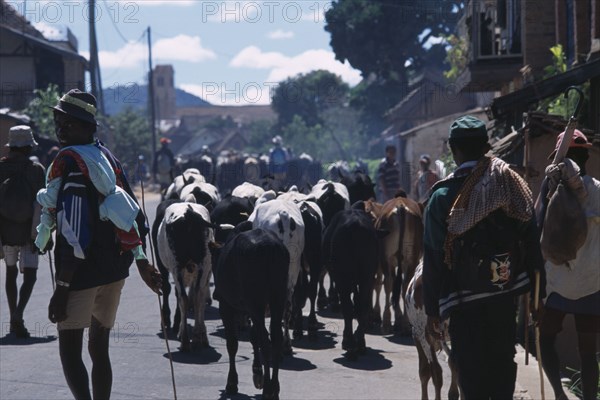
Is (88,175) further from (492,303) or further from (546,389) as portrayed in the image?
(546,389)

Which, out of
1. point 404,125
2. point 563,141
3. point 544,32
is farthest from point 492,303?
point 404,125

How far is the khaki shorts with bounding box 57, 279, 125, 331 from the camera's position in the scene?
6.78 m

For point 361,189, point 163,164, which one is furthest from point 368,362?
point 163,164

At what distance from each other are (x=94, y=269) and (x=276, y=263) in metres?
3.48

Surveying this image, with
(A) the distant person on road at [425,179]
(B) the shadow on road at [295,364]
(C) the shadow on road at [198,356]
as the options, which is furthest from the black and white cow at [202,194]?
(A) the distant person on road at [425,179]

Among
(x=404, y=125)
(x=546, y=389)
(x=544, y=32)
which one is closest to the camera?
(x=546, y=389)

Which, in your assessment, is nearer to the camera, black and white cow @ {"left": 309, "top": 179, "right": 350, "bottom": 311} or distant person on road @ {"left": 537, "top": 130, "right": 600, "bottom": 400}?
distant person on road @ {"left": 537, "top": 130, "right": 600, "bottom": 400}

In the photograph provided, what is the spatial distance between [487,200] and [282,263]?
428cm

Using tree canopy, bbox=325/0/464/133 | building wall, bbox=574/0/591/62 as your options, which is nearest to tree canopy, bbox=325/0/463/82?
tree canopy, bbox=325/0/464/133

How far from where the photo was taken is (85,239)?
6730mm

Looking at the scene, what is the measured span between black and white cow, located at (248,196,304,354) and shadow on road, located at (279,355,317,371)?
14.3 inches

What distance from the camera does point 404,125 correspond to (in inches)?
2186

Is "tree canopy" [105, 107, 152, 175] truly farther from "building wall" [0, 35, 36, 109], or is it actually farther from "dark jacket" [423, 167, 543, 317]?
"dark jacket" [423, 167, 543, 317]

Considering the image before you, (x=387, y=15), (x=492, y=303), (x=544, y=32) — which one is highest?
(x=387, y=15)
